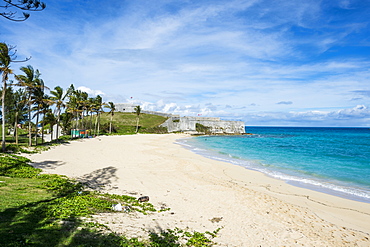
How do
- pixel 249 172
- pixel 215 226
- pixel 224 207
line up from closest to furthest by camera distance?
pixel 215 226
pixel 224 207
pixel 249 172

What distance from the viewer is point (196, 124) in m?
93.7

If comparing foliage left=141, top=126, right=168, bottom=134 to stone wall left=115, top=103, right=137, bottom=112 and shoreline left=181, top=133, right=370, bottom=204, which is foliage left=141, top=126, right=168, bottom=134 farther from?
shoreline left=181, top=133, right=370, bottom=204

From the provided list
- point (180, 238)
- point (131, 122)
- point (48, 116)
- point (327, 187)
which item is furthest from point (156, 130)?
point (180, 238)

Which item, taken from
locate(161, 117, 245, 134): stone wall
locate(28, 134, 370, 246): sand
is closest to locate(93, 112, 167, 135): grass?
locate(161, 117, 245, 134): stone wall

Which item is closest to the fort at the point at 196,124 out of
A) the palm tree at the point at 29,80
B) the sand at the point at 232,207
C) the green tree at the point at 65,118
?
the green tree at the point at 65,118

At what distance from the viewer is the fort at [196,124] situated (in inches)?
3468

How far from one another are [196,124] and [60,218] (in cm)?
8723

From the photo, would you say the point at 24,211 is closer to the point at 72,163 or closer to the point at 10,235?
the point at 10,235

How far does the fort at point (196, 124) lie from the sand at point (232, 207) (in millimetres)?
65268

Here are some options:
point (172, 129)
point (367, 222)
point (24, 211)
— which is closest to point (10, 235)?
point (24, 211)

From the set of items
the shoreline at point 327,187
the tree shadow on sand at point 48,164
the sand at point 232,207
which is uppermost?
the tree shadow on sand at point 48,164

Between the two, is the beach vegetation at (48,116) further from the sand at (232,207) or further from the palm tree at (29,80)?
the sand at (232,207)

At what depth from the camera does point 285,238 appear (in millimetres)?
8117

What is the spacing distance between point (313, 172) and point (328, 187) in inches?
223
